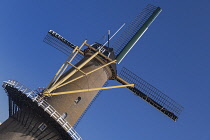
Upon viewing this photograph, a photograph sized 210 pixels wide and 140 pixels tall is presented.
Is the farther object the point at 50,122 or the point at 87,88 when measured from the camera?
the point at 87,88

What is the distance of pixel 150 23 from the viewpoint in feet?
91.2

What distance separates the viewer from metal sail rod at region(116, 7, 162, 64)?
2471cm

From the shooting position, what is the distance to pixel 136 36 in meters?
26.4

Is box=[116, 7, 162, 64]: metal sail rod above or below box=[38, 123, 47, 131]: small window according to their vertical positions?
above

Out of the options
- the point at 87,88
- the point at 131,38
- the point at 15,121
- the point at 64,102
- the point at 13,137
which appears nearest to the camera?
the point at 13,137

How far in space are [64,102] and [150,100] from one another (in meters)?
8.34

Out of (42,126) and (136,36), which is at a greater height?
(136,36)

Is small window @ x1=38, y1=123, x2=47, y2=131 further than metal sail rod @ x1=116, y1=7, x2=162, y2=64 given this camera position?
No

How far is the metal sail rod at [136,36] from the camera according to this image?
81.1ft

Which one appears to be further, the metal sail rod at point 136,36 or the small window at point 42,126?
the metal sail rod at point 136,36

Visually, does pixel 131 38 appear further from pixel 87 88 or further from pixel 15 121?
pixel 15 121

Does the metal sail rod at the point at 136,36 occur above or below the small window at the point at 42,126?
above

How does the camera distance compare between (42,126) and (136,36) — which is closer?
(42,126)

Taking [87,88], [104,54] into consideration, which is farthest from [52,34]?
[87,88]
